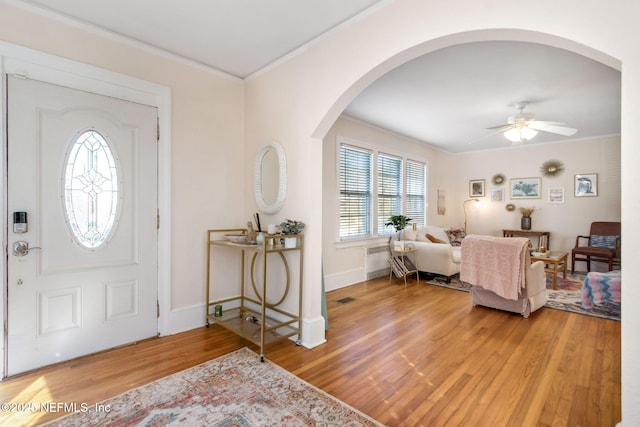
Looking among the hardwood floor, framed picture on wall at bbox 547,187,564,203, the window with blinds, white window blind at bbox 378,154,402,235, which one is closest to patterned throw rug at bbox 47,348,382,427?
the hardwood floor

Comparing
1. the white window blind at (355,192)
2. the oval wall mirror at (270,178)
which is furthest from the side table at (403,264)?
the oval wall mirror at (270,178)

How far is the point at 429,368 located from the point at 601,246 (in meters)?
5.48

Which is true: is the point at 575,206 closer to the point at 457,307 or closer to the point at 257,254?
the point at 457,307

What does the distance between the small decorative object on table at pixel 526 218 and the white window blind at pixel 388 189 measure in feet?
9.78

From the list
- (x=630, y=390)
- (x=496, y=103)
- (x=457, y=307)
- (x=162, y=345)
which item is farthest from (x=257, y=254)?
(x=496, y=103)

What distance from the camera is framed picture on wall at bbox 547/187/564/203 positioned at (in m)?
6.53

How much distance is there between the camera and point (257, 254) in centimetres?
335

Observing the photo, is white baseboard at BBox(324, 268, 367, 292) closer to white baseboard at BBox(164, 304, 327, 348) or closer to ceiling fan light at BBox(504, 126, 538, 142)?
white baseboard at BBox(164, 304, 327, 348)

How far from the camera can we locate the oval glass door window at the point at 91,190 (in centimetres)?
252

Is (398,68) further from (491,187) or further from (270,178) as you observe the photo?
(491,187)

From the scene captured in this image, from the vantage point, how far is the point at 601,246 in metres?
5.72

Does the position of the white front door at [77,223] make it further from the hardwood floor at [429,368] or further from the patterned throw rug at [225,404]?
the patterned throw rug at [225,404]

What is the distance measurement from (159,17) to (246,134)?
1346 mm

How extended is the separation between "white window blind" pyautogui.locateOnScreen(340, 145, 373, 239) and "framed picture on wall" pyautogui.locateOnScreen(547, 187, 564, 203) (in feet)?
13.8
